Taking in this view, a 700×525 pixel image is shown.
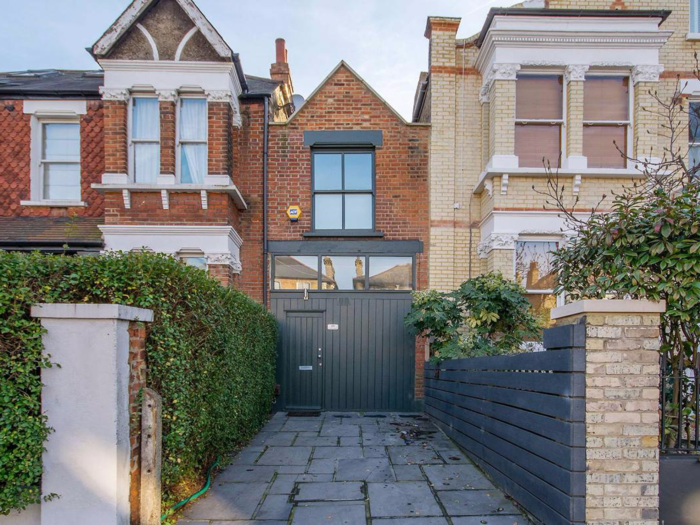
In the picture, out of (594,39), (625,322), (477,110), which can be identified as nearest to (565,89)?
(594,39)

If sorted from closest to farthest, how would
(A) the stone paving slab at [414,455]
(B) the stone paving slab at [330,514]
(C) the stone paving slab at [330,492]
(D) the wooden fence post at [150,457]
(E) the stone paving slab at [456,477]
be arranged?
(D) the wooden fence post at [150,457], (B) the stone paving slab at [330,514], (C) the stone paving slab at [330,492], (E) the stone paving slab at [456,477], (A) the stone paving slab at [414,455]

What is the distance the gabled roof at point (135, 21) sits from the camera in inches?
295

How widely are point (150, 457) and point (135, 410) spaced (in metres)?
0.41

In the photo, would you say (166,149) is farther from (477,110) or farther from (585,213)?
(585,213)

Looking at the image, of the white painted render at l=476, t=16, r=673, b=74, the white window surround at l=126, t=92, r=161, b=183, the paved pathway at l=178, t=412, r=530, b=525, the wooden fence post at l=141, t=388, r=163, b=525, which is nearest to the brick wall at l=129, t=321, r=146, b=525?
the wooden fence post at l=141, t=388, r=163, b=525

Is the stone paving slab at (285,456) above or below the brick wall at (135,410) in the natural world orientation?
below

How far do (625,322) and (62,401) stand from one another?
397 cm

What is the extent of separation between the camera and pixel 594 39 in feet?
24.8

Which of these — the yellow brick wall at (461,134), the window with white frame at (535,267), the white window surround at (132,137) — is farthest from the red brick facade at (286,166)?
the window with white frame at (535,267)

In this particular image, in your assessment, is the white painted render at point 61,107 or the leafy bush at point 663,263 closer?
the leafy bush at point 663,263

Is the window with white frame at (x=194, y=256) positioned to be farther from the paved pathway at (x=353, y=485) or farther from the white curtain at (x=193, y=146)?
the paved pathway at (x=353, y=485)

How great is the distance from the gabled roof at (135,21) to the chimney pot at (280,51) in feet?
14.1

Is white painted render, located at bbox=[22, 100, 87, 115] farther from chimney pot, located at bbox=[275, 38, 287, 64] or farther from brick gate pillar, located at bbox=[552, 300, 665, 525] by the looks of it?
brick gate pillar, located at bbox=[552, 300, 665, 525]

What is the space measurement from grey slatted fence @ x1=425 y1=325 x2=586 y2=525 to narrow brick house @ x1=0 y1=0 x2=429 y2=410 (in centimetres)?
350
